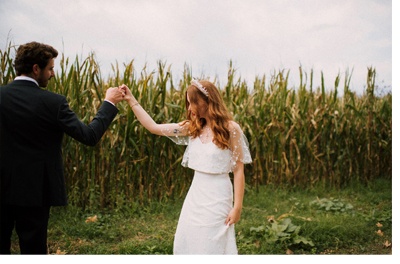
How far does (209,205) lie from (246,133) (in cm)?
264

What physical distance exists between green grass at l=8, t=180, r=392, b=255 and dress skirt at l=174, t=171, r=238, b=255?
40.0 inches

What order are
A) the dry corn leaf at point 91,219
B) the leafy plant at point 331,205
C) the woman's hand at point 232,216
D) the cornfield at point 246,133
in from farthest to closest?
the leafy plant at point 331,205 → the cornfield at point 246,133 → the dry corn leaf at point 91,219 → the woman's hand at point 232,216

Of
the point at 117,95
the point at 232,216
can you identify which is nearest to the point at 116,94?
the point at 117,95

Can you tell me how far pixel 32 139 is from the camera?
2.00 meters

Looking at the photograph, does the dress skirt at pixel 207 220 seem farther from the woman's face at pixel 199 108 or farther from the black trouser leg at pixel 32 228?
the black trouser leg at pixel 32 228

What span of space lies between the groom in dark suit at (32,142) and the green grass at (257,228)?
121 centimetres

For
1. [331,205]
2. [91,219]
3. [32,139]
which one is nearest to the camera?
[32,139]

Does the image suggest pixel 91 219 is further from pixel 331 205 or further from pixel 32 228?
pixel 331 205

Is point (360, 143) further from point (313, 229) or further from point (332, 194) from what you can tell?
point (313, 229)

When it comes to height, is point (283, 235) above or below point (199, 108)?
below

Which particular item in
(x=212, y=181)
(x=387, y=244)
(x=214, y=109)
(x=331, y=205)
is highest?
(x=214, y=109)

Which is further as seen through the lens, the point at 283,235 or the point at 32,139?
the point at 283,235

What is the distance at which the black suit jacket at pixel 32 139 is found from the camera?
1979 millimetres

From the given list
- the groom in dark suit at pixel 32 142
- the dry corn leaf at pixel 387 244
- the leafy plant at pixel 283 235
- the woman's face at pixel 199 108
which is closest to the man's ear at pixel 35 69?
the groom in dark suit at pixel 32 142
